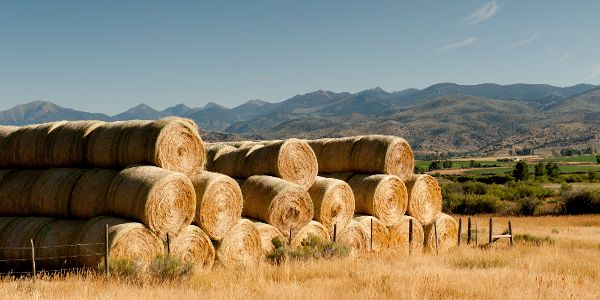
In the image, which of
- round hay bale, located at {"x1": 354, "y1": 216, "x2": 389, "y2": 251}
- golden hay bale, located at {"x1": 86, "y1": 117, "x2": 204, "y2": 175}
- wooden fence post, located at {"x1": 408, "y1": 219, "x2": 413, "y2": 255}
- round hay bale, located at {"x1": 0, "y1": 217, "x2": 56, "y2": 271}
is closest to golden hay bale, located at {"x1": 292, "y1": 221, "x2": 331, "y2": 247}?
round hay bale, located at {"x1": 354, "y1": 216, "x2": 389, "y2": 251}

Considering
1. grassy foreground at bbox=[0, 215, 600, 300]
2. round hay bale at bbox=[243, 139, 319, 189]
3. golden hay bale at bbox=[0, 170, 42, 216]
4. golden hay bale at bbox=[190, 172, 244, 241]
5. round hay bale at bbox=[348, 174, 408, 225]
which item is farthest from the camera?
round hay bale at bbox=[348, 174, 408, 225]

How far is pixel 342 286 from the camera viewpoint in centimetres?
1134

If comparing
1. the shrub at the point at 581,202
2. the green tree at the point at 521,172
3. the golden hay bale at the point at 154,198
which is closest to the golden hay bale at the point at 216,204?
the golden hay bale at the point at 154,198

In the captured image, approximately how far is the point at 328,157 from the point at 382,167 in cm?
235

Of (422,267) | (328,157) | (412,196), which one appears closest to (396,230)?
(412,196)

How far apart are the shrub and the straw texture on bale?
3113cm

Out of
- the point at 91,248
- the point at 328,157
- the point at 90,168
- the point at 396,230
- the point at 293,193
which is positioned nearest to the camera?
the point at 91,248

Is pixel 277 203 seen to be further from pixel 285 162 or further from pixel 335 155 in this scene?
pixel 335 155

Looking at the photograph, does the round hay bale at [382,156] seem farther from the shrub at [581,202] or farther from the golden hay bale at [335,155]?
the shrub at [581,202]

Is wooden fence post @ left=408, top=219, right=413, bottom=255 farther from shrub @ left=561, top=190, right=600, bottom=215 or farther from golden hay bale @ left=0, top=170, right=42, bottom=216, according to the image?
shrub @ left=561, top=190, right=600, bottom=215

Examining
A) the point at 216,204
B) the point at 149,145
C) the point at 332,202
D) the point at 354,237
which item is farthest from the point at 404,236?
the point at 149,145

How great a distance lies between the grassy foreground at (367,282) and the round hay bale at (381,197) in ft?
12.1

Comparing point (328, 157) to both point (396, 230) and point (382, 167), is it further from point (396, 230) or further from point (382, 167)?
point (396, 230)

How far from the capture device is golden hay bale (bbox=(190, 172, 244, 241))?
48.6ft
